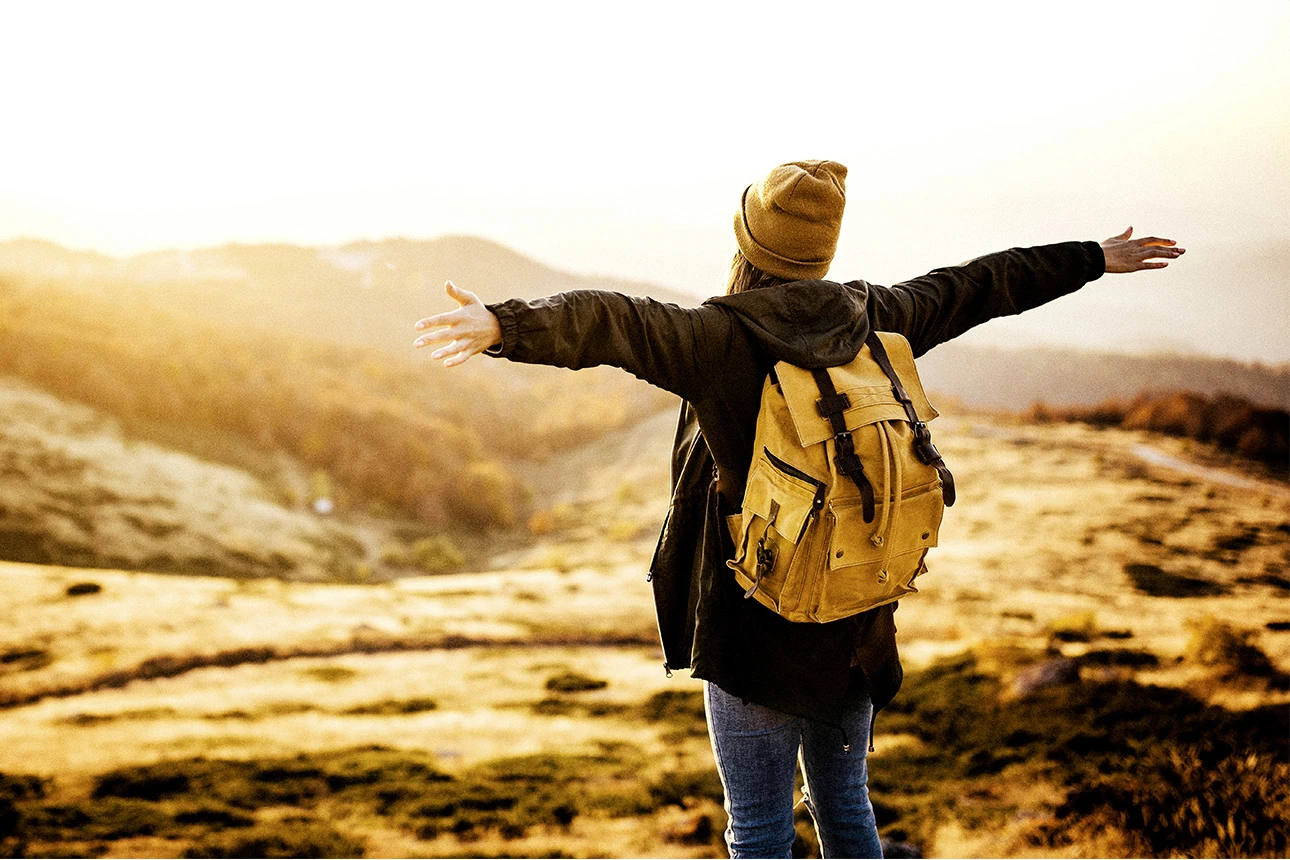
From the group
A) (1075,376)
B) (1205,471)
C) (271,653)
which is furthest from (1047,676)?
(271,653)

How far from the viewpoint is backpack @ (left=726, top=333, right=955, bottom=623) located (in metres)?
1.50

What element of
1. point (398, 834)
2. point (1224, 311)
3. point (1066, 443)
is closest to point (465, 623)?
point (398, 834)

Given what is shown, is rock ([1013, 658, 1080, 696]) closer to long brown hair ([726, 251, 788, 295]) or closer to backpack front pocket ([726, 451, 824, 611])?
backpack front pocket ([726, 451, 824, 611])

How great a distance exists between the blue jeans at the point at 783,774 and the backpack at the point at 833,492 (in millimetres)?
275

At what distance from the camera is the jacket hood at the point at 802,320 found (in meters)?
1.52

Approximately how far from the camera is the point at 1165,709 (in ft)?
12.0

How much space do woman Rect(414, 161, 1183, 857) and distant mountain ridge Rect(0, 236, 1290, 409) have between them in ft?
16.7

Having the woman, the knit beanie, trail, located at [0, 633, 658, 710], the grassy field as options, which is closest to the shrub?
the grassy field

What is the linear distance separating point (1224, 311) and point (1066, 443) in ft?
4.64

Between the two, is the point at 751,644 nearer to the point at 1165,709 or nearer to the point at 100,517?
the point at 1165,709

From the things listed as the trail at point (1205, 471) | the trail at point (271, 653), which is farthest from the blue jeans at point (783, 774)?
the trail at point (1205, 471)

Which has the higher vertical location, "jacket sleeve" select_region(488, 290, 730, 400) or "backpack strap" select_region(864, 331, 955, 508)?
"jacket sleeve" select_region(488, 290, 730, 400)

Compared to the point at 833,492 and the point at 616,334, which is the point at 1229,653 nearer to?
the point at 833,492

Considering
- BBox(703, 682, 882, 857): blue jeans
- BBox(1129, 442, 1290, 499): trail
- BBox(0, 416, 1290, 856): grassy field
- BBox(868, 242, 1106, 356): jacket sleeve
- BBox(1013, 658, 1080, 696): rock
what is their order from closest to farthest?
BBox(703, 682, 882, 857): blue jeans
BBox(868, 242, 1106, 356): jacket sleeve
BBox(0, 416, 1290, 856): grassy field
BBox(1013, 658, 1080, 696): rock
BBox(1129, 442, 1290, 499): trail
